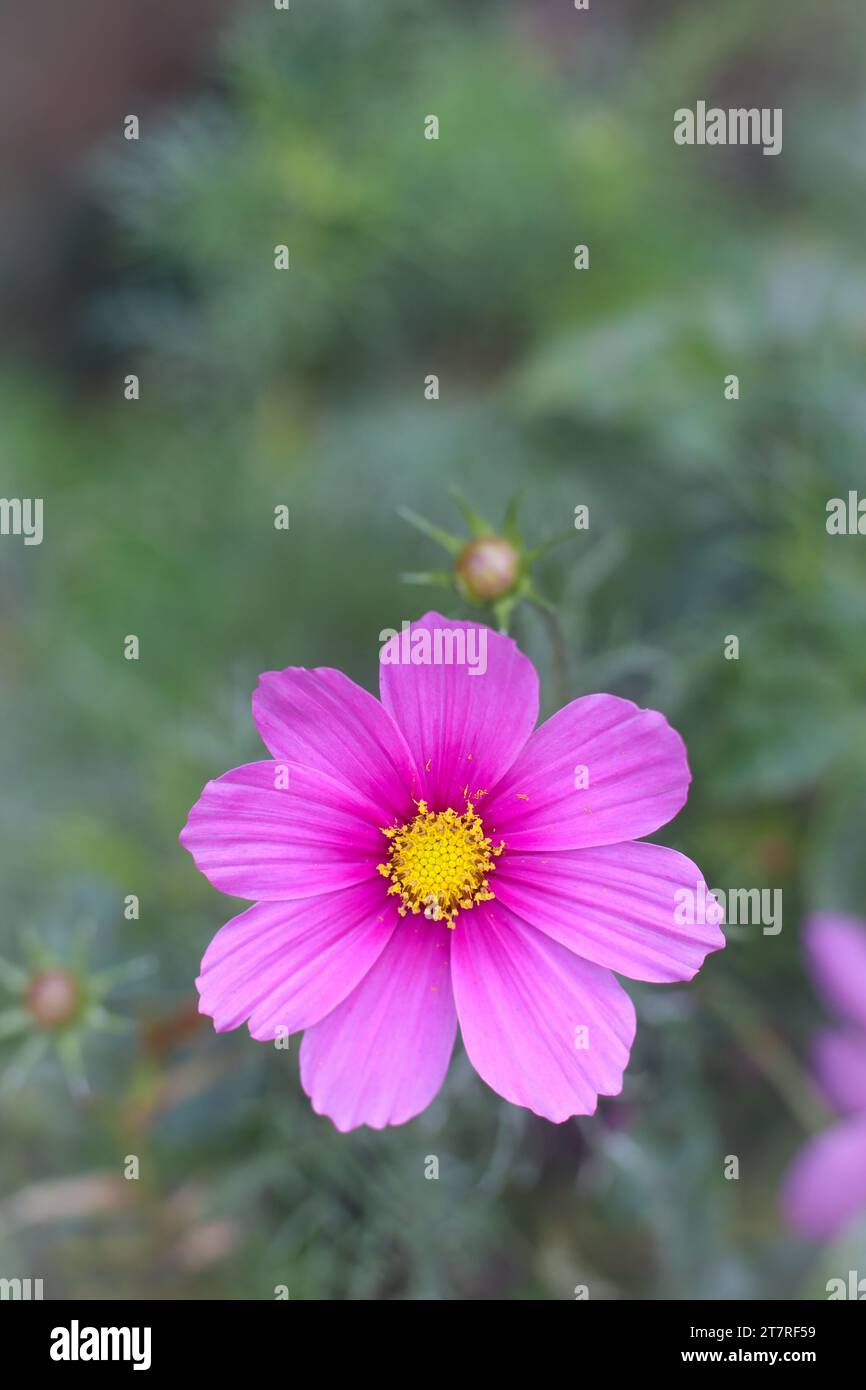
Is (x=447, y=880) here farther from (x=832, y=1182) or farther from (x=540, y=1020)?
(x=832, y=1182)

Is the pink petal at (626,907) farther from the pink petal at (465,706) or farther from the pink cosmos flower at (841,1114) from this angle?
the pink cosmos flower at (841,1114)

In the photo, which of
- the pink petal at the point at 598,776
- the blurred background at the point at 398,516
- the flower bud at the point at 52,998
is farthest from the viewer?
the blurred background at the point at 398,516

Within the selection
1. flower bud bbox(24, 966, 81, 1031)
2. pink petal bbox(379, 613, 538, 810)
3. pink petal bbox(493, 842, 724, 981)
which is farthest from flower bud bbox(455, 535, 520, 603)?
flower bud bbox(24, 966, 81, 1031)

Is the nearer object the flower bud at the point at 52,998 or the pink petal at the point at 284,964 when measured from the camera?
the pink petal at the point at 284,964

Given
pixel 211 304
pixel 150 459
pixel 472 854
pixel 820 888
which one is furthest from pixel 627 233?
pixel 472 854

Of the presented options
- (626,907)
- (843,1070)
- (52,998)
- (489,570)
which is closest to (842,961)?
(843,1070)

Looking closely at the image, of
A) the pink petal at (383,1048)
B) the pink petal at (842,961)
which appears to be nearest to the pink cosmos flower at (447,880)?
the pink petal at (383,1048)
